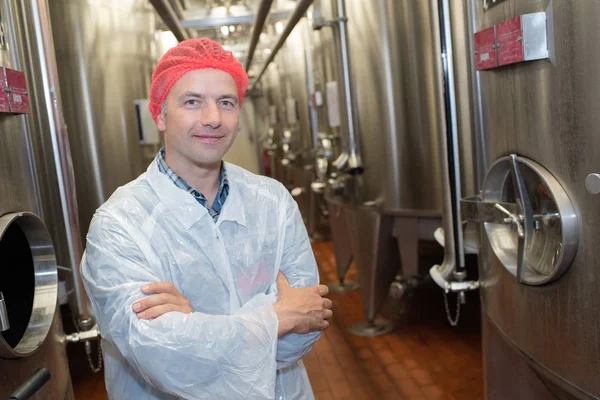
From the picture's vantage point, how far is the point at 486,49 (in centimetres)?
152

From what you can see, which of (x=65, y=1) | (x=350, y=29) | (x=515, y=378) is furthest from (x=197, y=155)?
(x=350, y=29)

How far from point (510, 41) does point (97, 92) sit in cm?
201

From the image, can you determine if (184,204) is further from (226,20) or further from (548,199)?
(226,20)

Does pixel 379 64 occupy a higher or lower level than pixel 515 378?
higher

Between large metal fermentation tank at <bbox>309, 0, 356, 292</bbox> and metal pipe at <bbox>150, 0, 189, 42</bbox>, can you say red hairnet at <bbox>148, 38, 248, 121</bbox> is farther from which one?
large metal fermentation tank at <bbox>309, 0, 356, 292</bbox>

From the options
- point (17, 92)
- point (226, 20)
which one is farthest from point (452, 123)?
point (226, 20)

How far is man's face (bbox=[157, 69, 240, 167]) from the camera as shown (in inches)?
48.4

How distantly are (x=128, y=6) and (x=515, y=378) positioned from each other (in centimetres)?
260

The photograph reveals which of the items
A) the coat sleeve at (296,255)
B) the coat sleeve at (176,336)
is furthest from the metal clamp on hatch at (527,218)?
the coat sleeve at (176,336)

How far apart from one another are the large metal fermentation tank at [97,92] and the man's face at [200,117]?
5.35 feet

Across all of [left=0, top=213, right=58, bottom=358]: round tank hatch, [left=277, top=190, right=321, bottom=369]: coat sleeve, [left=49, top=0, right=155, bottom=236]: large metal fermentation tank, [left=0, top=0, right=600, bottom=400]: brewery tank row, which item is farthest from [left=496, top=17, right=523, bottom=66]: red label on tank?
[left=49, top=0, right=155, bottom=236]: large metal fermentation tank

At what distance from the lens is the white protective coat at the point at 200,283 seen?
104cm

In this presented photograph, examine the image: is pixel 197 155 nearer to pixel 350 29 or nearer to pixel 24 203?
pixel 24 203

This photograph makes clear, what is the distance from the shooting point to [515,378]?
1.67 m
